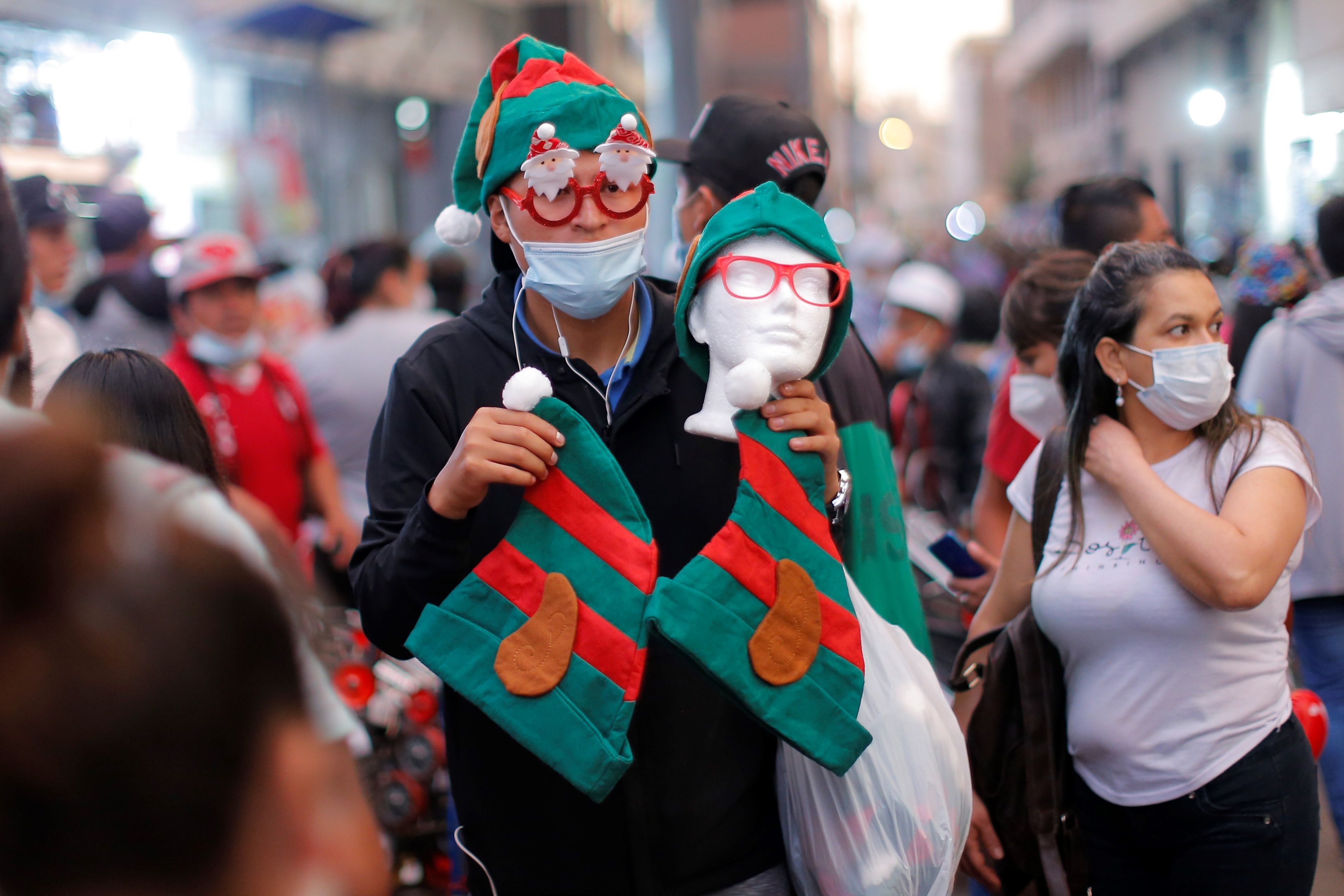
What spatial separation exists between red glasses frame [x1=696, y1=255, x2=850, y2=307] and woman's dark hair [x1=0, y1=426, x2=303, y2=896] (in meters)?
1.22

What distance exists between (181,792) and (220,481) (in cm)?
158

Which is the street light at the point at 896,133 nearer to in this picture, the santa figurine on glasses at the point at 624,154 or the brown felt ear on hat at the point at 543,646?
the santa figurine on glasses at the point at 624,154

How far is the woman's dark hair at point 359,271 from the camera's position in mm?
5492

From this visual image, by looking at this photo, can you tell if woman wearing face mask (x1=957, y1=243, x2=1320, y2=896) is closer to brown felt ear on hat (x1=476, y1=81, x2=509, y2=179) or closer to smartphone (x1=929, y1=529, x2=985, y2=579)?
smartphone (x1=929, y1=529, x2=985, y2=579)

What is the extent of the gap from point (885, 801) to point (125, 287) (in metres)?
4.83

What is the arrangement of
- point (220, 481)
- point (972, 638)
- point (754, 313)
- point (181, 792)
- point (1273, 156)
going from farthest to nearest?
point (1273, 156) < point (972, 638) < point (220, 481) < point (754, 313) < point (181, 792)

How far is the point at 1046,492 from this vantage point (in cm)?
262

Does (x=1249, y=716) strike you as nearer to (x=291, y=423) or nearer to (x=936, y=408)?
(x=291, y=423)

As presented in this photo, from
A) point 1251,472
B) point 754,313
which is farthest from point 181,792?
point 1251,472

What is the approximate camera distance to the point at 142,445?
2154 mm

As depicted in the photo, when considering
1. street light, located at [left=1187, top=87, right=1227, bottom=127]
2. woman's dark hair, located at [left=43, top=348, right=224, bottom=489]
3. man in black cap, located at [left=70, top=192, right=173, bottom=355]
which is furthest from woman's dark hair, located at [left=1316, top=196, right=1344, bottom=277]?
street light, located at [left=1187, top=87, right=1227, bottom=127]

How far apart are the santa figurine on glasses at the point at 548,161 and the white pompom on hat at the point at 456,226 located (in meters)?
0.30

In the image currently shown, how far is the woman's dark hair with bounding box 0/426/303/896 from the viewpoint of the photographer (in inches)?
31.5

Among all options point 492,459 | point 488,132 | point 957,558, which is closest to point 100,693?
point 492,459
